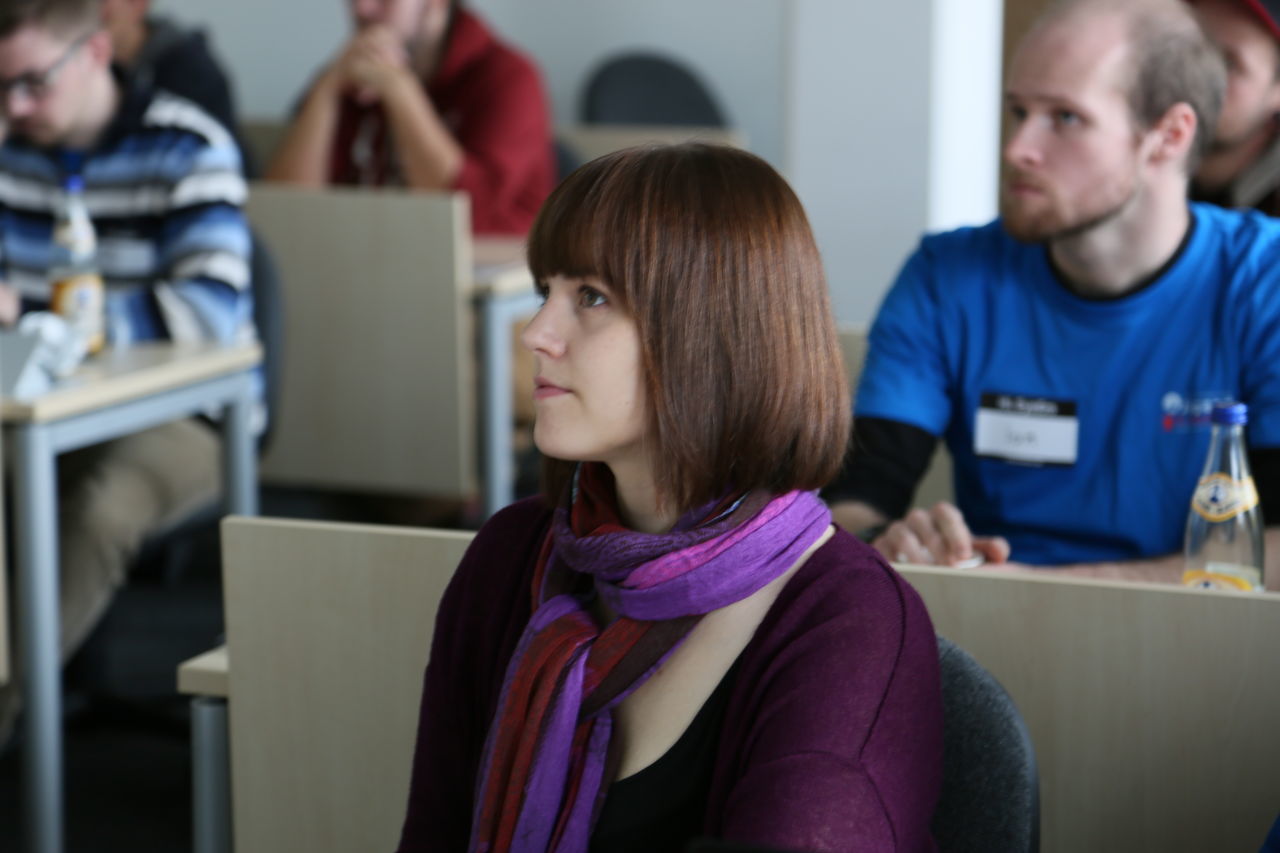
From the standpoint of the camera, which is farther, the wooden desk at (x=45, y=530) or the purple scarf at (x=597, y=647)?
the wooden desk at (x=45, y=530)

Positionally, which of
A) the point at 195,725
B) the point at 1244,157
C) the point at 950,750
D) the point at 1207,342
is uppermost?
the point at 1244,157

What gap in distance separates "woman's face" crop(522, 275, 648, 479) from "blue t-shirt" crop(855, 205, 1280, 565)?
0.85 meters

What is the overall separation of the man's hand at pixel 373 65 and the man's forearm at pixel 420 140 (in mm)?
29

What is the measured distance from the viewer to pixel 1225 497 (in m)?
1.60

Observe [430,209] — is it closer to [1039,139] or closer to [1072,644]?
[1039,139]

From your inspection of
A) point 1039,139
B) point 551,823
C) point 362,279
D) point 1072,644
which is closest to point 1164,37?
point 1039,139

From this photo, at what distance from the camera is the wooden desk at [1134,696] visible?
127cm

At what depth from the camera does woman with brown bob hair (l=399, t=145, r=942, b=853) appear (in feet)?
3.51

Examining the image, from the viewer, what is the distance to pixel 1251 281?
5.99ft

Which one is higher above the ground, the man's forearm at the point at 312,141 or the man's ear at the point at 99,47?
the man's ear at the point at 99,47

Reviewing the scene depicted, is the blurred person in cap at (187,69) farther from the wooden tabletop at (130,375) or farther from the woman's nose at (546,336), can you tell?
the woman's nose at (546,336)

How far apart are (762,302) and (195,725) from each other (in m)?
0.80

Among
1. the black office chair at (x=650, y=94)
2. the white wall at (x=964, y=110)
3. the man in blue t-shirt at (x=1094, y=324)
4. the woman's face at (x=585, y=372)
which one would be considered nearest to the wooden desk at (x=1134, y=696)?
the woman's face at (x=585, y=372)

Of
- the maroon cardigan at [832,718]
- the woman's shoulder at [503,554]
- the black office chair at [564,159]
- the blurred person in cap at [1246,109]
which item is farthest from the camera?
the black office chair at [564,159]
